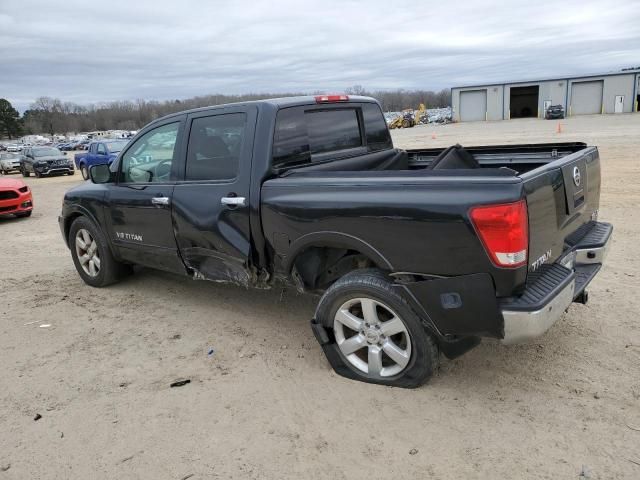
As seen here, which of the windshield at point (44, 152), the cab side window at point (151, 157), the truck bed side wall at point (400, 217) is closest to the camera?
the truck bed side wall at point (400, 217)

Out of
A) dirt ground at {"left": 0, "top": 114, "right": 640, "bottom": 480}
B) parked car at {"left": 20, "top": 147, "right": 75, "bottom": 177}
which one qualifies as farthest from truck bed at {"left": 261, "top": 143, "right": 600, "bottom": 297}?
parked car at {"left": 20, "top": 147, "right": 75, "bottom": 177}

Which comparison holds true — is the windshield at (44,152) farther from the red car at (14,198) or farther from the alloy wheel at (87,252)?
the alloy wheel at (87,252)

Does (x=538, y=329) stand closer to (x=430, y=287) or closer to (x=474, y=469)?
(x=430, y=287)

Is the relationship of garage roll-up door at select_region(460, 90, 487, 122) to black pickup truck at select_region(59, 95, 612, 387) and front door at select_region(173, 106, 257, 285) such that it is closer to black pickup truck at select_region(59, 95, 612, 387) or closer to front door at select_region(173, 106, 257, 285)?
black pickup truck at select_region(59, 95, 612, 387)

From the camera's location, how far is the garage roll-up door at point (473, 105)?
203 feet

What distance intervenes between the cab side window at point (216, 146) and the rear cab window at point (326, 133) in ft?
1.09

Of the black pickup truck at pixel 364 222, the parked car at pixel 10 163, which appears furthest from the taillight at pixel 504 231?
the parked car at pixel 10 163

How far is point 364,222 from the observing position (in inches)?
132

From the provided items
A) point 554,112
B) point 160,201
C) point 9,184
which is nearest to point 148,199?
point 160,201

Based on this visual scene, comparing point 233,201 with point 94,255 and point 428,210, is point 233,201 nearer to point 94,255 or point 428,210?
point 428,210

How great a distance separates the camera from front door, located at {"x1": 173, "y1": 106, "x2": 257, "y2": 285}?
4.18 metres

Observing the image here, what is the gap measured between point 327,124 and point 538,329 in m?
2.54

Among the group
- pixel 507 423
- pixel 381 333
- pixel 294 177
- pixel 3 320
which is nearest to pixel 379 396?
pixel 381 333

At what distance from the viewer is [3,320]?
5395 millimetres
